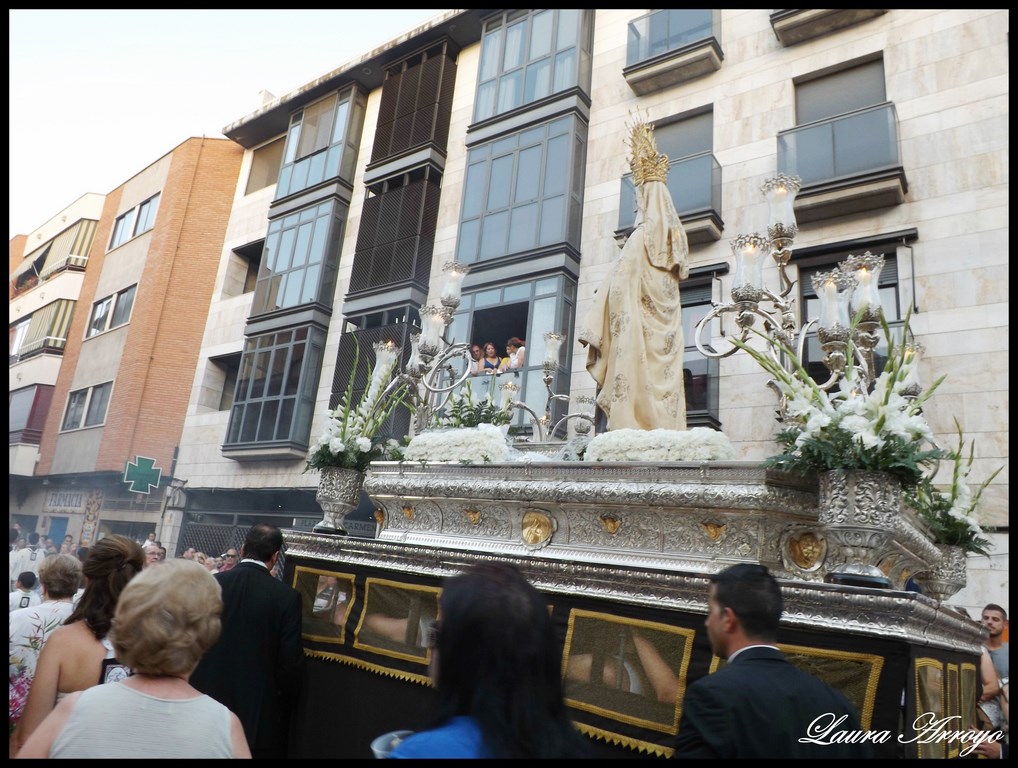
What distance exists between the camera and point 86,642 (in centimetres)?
306

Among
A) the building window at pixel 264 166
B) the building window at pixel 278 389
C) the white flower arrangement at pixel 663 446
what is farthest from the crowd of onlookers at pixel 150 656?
the building window at pixel 264 166

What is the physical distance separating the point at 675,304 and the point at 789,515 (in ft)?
8.37

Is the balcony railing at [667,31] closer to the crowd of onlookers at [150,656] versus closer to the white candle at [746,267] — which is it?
the white candle at [746,267]

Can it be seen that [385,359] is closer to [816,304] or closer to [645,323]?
[645,323]

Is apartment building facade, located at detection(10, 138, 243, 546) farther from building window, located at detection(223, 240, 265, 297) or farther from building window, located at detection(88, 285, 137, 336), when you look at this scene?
building window, located at detection(223, 240, 265, 297)

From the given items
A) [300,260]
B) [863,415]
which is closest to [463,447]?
[863,415]

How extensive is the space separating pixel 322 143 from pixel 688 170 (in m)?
12.0

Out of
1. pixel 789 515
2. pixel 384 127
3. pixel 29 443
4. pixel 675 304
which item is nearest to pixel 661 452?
pixel 789 515

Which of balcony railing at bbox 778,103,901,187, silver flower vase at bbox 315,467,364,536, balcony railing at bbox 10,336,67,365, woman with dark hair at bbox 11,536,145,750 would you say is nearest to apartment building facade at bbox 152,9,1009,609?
balcony railing at bbox 778,103,901,187

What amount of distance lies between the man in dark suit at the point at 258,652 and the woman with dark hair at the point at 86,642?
0.90 metres

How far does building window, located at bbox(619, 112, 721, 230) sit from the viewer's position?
41.7 ft

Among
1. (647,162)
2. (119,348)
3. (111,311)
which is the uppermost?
(111,311)

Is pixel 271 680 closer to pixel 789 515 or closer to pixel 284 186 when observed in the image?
pixel 789 515

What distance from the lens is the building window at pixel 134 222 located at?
24.3 m
